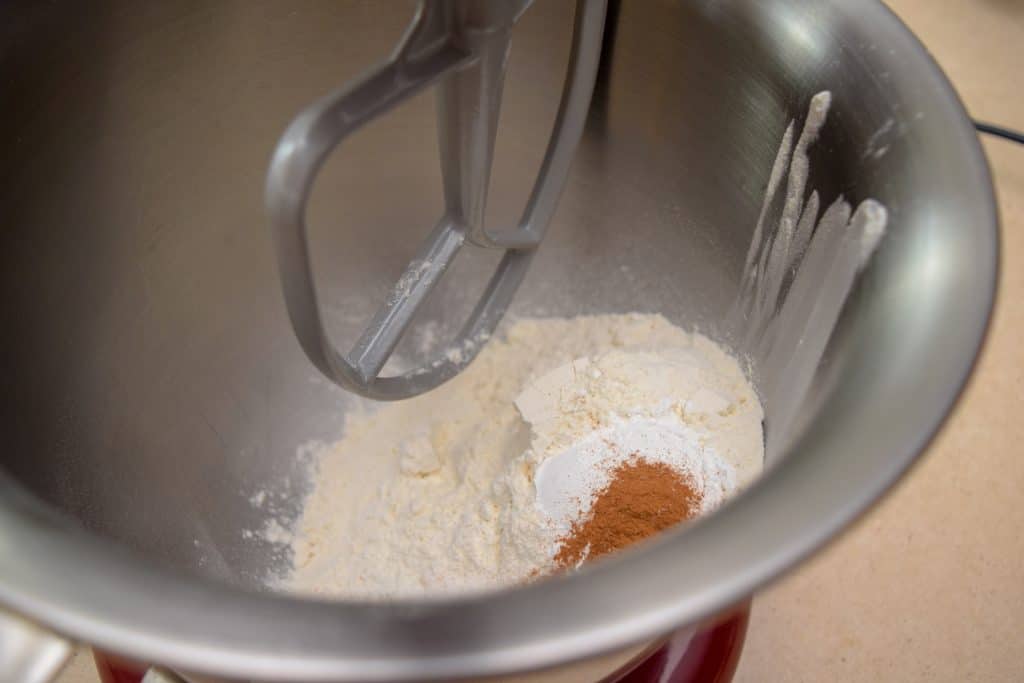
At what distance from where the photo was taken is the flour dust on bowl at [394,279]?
271 millimetres

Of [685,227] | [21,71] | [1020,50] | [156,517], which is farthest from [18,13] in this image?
[1020,50]

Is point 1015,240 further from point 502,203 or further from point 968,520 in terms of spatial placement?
point 502,203

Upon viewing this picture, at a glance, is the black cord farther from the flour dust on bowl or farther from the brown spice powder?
the brown spice powder

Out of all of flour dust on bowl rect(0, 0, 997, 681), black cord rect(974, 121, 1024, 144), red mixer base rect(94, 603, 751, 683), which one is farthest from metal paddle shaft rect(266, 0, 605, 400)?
black cord rect(974, 121, 1024, 144)

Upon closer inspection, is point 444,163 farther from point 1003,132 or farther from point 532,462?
point 1003,132

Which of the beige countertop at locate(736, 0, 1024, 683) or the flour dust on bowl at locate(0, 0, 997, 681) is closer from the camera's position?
the flour dust on bowl at locate(0, 0, 997, 681)

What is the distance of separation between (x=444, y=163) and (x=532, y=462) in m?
0.18

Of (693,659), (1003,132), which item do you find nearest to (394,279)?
(693,659)

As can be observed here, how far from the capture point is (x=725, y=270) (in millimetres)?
536

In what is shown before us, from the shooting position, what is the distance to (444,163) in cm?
49

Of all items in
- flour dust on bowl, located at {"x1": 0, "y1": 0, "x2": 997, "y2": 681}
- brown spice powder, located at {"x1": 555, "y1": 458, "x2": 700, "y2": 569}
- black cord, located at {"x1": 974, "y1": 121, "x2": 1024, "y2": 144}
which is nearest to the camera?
flour dust on bowl, located at {"x1": 0, "y1": 0, "x2": 997, "y2": 681}

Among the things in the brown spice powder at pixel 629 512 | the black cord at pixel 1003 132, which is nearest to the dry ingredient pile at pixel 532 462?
the brown spice powder at pixel 629 512

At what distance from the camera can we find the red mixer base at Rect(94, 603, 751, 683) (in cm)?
48

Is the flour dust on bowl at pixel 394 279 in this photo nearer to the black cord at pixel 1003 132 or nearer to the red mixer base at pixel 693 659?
the red mixer base at pixel 693 659
